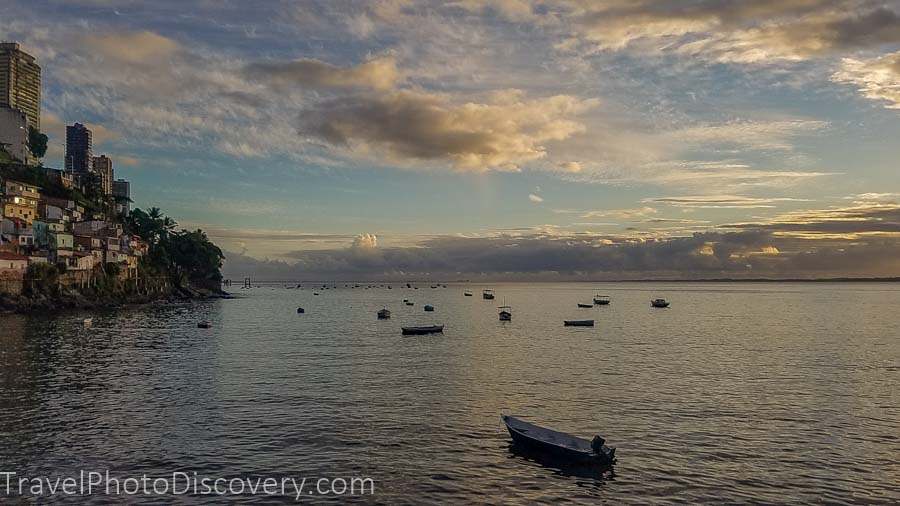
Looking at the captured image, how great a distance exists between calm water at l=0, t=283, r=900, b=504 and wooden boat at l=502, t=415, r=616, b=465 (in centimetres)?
82

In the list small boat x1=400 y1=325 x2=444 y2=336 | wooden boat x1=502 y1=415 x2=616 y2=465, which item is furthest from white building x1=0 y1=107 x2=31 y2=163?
wooden boat x1=502 y1=415 x2=616 y2=465

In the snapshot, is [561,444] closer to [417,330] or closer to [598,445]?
[598,445]

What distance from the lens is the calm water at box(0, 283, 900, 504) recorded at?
2872 cm

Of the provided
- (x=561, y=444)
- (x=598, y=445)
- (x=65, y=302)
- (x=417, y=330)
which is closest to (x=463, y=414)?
(x=561, y=444)

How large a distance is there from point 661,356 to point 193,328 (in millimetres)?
81542

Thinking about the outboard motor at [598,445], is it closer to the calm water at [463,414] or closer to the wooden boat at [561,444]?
the wooden boat at [561,444]

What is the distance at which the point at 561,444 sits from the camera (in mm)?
31484

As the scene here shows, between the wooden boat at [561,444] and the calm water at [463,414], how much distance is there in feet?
2.69

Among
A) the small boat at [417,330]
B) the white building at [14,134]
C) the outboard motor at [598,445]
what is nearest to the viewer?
the outboard motor at [598,445]

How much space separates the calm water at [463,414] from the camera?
28.7 m

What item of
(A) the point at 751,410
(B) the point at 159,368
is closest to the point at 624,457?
(A) the point at 751,410

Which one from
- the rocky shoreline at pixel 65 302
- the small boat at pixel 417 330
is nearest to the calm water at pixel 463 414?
the small boat at pixel 417 330

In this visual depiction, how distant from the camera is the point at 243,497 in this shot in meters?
25.8

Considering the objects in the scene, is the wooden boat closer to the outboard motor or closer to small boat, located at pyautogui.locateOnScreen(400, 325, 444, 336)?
the outboard motor
